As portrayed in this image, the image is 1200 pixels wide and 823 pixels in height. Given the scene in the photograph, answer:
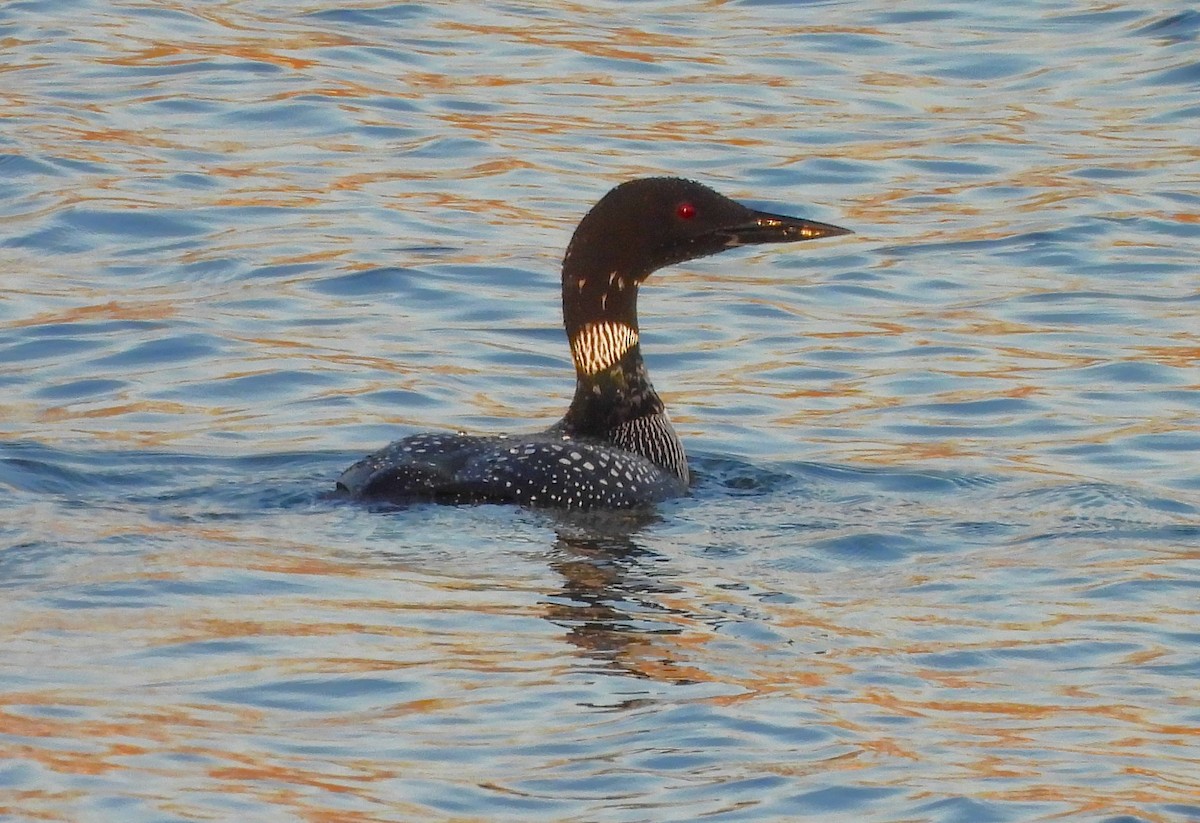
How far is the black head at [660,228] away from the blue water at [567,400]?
71 centimetres

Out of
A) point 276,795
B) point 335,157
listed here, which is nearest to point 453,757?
point 276,795

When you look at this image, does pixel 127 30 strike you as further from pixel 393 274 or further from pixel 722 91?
pixel 393 274

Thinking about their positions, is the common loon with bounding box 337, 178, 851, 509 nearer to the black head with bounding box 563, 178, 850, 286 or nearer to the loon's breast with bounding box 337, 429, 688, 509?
the black head with bounding box 563, 178, 850, 286

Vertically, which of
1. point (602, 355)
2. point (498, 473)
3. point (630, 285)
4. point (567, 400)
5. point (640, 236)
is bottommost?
point (567, 400)

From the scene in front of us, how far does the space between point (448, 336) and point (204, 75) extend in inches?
175

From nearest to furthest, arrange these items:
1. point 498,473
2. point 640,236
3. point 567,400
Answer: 1. point 498,473
2. point 640,236
3. point 567,400

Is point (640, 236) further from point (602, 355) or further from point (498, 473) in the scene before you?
point (498, 473)

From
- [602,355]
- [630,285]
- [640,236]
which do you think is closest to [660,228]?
[640,236]

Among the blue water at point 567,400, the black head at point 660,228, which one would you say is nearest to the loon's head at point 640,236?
the black head at point 660,228

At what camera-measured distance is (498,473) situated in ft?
24.6

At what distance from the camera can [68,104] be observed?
1334 centimetres

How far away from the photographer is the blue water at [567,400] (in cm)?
532

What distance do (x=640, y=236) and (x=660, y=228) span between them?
0.23 feet

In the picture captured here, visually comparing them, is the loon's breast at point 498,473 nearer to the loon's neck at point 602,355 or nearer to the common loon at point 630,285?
the common loon at point 630,285
